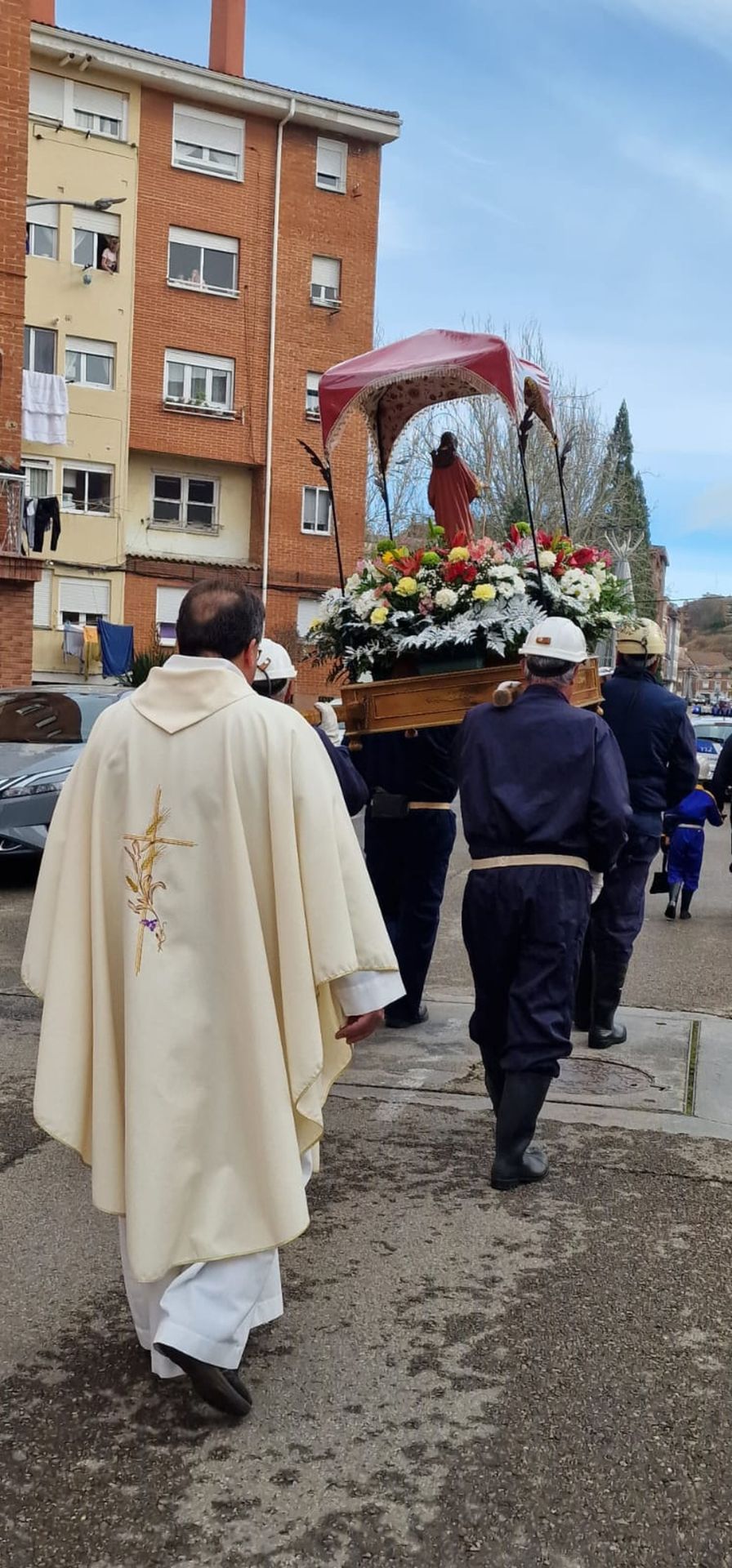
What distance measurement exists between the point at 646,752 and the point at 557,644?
7.06 feet

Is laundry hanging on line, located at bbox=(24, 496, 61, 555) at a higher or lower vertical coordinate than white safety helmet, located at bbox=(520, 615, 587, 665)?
higher

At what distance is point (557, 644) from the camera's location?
484 cm

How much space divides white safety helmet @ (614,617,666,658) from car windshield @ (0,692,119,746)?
19.6ft

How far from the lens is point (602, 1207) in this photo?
4.48 m

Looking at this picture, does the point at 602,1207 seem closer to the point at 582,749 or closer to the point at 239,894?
the point at 582,749

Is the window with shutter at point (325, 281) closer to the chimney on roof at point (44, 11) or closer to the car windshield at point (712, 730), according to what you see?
the chimney on roof at point (44, 11)

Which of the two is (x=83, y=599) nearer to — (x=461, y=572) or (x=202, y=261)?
(x=202, y=261)

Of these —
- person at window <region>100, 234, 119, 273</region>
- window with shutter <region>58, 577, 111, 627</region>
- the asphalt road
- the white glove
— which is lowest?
the asphalt road

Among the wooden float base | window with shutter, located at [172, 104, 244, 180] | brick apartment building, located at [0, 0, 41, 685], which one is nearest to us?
the wooden float base

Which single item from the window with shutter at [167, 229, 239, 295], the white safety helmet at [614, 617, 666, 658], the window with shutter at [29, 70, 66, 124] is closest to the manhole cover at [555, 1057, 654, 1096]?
the white safety helmet at [614, 617, 666, 658]

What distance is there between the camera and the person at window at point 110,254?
31594 mm

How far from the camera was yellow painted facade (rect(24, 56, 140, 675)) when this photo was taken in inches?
1218

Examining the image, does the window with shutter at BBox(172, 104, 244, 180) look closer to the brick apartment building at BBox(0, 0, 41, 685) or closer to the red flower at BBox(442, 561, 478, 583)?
the brick apartment building at BBox(0, 0, 41, 685)

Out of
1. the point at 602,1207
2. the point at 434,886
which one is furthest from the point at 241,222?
the point at 602,1207
